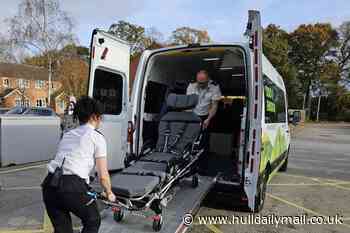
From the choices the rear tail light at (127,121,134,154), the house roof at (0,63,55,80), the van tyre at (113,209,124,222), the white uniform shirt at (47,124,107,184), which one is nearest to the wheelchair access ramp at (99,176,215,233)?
the van tyre at (113,209,124,222)

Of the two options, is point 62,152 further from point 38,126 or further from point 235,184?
point 38,126

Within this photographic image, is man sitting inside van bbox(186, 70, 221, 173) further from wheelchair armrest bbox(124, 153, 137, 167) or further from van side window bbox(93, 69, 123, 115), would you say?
van side window bbox(93, 69, 123, 115)

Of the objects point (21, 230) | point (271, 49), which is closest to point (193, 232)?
point (21, 230)

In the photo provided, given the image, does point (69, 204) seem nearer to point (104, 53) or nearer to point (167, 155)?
point (167, 155)

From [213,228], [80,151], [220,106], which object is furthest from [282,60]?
[80,151]

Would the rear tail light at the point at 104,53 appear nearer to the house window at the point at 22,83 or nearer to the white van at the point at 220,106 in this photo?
the white van at the point at 220,106

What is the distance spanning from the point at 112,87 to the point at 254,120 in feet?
8.33

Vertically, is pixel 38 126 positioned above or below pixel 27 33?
below

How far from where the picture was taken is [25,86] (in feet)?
181

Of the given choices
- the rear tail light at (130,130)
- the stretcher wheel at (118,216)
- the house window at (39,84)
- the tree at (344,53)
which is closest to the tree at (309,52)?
the tree at (344,53)

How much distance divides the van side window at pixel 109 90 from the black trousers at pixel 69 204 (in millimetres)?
2776

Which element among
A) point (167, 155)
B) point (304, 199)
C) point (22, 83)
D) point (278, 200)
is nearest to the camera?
point (167, 155)

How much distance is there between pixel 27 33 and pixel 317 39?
133 ft

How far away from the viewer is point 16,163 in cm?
931
